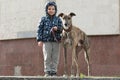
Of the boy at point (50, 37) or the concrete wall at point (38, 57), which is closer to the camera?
the boy at point (50, 37)

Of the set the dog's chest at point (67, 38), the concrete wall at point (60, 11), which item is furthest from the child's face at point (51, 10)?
the concrete wall at point (60, 11)

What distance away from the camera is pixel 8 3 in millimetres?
18422

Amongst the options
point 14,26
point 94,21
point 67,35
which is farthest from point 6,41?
point 67,35

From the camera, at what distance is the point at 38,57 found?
17391 mm

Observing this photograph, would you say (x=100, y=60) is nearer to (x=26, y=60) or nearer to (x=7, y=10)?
(x=26, y=60)

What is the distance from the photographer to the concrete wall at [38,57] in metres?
16.1

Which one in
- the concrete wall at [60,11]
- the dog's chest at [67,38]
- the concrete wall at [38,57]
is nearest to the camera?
the dog's chest at [67,38]

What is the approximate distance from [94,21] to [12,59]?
11.9ft

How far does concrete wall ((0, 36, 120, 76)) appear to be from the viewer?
16141 mm

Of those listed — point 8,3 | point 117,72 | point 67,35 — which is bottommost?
point 117,72

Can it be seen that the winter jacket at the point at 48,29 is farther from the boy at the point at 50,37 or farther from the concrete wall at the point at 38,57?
the concrete wall at the point at 38,57

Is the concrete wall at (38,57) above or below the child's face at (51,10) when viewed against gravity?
below

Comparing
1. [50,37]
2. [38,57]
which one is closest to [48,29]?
[50,37]

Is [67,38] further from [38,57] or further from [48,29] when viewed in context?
[38,57]
